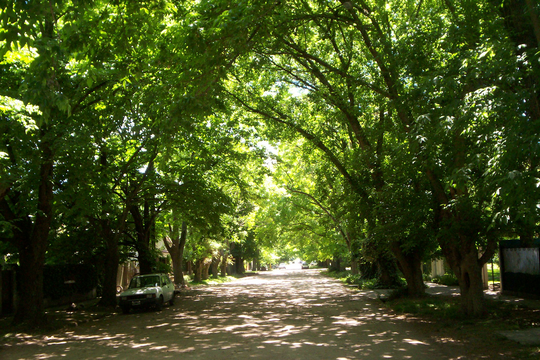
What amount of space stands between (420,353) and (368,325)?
14.0 feet

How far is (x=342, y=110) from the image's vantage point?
52.4 feet

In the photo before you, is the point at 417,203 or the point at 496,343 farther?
the point at 417,203

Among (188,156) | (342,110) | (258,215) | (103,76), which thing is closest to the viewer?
(103,76)

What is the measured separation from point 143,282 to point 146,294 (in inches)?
74.1

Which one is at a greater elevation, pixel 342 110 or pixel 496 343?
pixel 342 110

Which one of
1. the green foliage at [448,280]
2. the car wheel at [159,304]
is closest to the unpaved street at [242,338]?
the car wheel at [159,304]

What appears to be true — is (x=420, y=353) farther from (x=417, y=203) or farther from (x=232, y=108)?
(x=232, y=108)

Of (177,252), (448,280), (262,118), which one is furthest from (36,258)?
(448,280)

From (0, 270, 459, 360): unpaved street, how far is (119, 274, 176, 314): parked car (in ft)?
2.70

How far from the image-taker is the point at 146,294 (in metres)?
18.2

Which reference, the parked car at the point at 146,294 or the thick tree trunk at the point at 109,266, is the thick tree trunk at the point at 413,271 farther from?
the thick tree trunk at the point at 109,266

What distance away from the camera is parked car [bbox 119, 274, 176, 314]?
18016 mm

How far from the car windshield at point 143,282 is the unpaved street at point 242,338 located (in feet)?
8.09

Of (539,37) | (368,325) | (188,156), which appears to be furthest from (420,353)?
(188,156)
